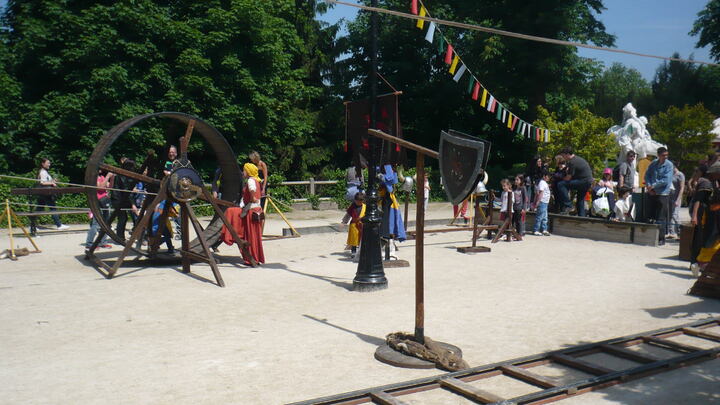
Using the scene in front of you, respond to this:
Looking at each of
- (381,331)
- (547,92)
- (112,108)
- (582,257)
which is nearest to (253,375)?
(381,331)

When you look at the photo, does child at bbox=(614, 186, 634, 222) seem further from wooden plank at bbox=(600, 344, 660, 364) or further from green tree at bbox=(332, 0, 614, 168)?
green tree at bbox=(332, 0, 614, 168)

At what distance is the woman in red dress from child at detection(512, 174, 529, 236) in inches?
258

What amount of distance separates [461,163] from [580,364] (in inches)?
82.5

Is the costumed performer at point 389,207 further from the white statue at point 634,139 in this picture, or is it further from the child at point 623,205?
the white statue at point 634,139

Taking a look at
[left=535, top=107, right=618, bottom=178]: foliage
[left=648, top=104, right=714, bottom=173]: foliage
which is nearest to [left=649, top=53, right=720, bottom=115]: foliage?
[left=648, top=104, right=714, bottom=173]: foliage

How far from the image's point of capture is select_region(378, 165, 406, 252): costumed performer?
1088 cm

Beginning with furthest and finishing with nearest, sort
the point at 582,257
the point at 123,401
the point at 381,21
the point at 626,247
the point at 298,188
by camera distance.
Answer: the point at 381,21, the point at 298,188, the point at 626,247, the point at 582,257, the point at 123,401

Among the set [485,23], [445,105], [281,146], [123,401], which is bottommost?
[123,401]

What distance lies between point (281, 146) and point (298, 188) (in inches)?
175

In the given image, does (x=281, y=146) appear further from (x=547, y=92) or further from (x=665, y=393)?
(x=665, y=393)

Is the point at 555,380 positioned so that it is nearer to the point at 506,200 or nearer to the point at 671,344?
the point at 671,344

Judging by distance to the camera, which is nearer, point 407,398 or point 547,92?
point 407,398

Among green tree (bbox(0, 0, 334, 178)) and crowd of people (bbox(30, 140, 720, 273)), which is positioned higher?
green tree (bbox(0, 0, 334, 178))

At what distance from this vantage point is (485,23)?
29.3 metres
